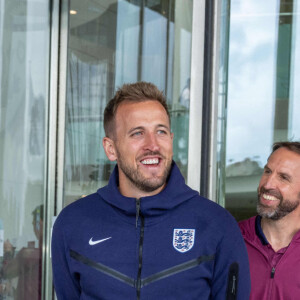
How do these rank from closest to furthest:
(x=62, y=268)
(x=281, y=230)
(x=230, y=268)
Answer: (x=230, y=268) < (x=62, y=268) < (x=281, y=230)

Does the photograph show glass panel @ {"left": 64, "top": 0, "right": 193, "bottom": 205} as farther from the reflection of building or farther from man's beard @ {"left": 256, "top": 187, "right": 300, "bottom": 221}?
man's beard @ {"left": 256, "top": 187, "right": 300, "bottom": 221}

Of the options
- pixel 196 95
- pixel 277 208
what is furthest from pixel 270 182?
pixel 196 95

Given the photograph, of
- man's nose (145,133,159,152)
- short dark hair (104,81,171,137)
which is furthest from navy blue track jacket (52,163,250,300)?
short dark hair (104,81,171,137)

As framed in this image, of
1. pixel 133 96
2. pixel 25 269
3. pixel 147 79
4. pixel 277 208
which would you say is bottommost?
pixel 25 269

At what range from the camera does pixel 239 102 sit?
12.3ft

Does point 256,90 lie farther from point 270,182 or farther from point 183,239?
point 183,239

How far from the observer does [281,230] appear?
244 cm

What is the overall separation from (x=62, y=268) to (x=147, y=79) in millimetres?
1824

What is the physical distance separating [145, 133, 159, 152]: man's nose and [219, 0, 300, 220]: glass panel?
158 cm

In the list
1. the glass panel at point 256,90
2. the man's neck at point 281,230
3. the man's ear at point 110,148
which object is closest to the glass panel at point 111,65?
the glass panel at point 256,90

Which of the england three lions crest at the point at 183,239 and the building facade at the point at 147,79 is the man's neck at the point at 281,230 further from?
the building facade at the point at 147,79

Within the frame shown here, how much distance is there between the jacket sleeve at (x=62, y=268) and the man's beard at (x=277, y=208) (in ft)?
2.70

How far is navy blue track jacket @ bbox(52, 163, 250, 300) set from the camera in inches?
80.9

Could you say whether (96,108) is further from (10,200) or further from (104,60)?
(10,200)
